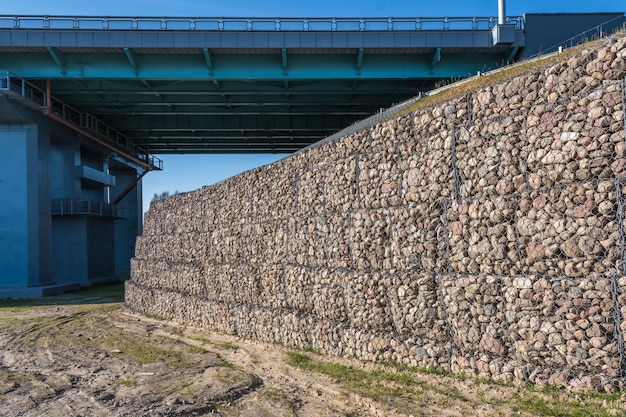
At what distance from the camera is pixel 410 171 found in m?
8.07

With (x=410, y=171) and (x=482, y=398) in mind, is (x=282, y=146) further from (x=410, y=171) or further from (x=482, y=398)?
(x=482, y=398)

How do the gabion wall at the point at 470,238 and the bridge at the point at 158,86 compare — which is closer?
the gabion wall at the point at 470,238

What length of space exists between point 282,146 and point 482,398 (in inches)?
1344

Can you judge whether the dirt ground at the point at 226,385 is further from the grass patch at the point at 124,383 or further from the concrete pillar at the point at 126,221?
the concrete pillar at the point at 126,221

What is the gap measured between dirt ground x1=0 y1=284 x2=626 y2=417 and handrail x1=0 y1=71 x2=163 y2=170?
1629 centimetres

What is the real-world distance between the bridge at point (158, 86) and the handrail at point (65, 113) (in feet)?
0.36

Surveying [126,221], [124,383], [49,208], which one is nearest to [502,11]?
[124,383]

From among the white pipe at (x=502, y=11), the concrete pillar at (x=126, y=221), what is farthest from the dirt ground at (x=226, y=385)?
the concrete pillar at (x=126, y=221)

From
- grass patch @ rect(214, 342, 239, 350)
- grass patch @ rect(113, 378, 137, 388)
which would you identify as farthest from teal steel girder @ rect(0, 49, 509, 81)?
grass patch @ rect(113, 378, 137, 388)

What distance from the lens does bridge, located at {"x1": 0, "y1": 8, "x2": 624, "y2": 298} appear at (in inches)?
866

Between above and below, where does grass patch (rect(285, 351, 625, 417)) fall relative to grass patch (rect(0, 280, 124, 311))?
above

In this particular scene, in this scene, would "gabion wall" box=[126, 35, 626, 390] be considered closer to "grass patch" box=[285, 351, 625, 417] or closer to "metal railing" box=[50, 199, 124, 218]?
"grass patch" box=[285, 351, 625, 417]

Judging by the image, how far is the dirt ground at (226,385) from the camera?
234 inches

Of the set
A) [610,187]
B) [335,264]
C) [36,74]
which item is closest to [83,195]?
[36,74]
